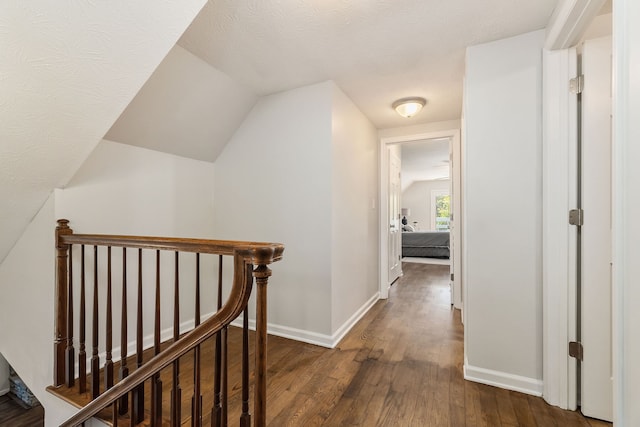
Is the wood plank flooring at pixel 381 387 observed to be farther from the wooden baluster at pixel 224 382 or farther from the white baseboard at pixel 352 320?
the wooden baluster at pixel 224 382

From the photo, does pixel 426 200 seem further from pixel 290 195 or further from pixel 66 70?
pixel 66 70

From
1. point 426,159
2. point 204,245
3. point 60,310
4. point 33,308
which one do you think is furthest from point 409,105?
point 426,159

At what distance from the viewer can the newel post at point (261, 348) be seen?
988 mm

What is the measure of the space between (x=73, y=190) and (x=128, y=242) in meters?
0.95

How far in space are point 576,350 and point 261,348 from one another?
5.63ft

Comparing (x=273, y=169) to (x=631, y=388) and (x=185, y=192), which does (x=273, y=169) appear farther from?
(x=631, y=388)

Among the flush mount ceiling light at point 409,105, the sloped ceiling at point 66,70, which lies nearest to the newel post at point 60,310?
the sloped ceiling at point 66,70

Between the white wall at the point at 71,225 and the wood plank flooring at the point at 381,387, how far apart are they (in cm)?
82

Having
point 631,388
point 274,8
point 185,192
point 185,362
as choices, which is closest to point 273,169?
point 185,192

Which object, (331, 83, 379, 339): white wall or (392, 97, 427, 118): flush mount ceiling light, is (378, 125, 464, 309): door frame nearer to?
(331, 83, 379, 339): white wall

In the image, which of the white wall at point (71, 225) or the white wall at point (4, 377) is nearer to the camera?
the white wall at point (71, 225)

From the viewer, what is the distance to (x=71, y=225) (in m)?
1.88

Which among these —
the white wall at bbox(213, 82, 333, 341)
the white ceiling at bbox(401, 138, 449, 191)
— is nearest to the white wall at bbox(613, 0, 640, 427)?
the white wall at bbox(213, 82, 333, 341)

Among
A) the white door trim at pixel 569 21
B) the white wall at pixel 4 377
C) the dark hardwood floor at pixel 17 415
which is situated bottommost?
the dark hardwood floor at pixel 17 415
